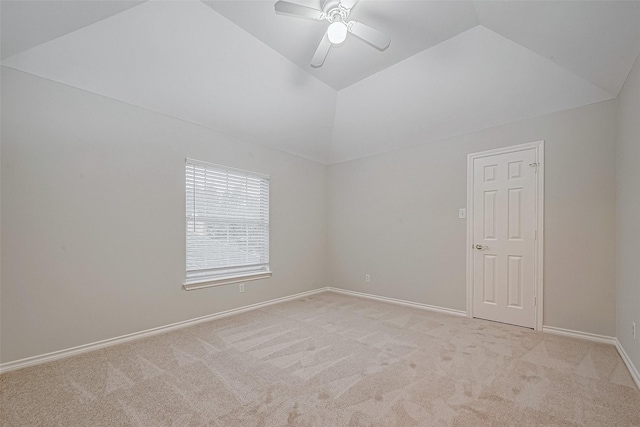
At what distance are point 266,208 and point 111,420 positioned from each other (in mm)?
3031

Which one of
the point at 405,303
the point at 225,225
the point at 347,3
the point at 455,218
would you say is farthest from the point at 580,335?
the point at 225,225

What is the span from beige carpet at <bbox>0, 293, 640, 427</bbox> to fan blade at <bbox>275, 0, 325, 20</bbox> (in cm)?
280

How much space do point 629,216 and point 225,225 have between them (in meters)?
4.29

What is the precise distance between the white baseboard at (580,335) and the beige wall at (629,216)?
12cm

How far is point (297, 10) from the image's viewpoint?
6.85ft

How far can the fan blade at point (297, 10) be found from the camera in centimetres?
203

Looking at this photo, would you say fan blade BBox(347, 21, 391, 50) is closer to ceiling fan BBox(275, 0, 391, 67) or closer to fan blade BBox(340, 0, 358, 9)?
ceiling fan BBox(275, 0, 391, 67)

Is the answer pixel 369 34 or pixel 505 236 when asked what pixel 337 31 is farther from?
pixel 505 236

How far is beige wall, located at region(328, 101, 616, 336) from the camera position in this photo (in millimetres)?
2971

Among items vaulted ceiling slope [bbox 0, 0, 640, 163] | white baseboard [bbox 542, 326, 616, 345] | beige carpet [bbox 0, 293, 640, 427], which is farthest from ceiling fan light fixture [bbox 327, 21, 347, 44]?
white baseboard [bbox 542, 326, 616, 345]

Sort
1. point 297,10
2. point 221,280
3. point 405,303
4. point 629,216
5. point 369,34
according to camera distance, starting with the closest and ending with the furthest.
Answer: point 297,10 → point 369,34 → point 629,216 → point 221,280 → point 405,303

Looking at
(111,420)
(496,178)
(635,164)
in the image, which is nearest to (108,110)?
(111,420)

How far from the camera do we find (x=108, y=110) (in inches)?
113

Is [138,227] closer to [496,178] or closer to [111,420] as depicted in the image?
[111,420]
